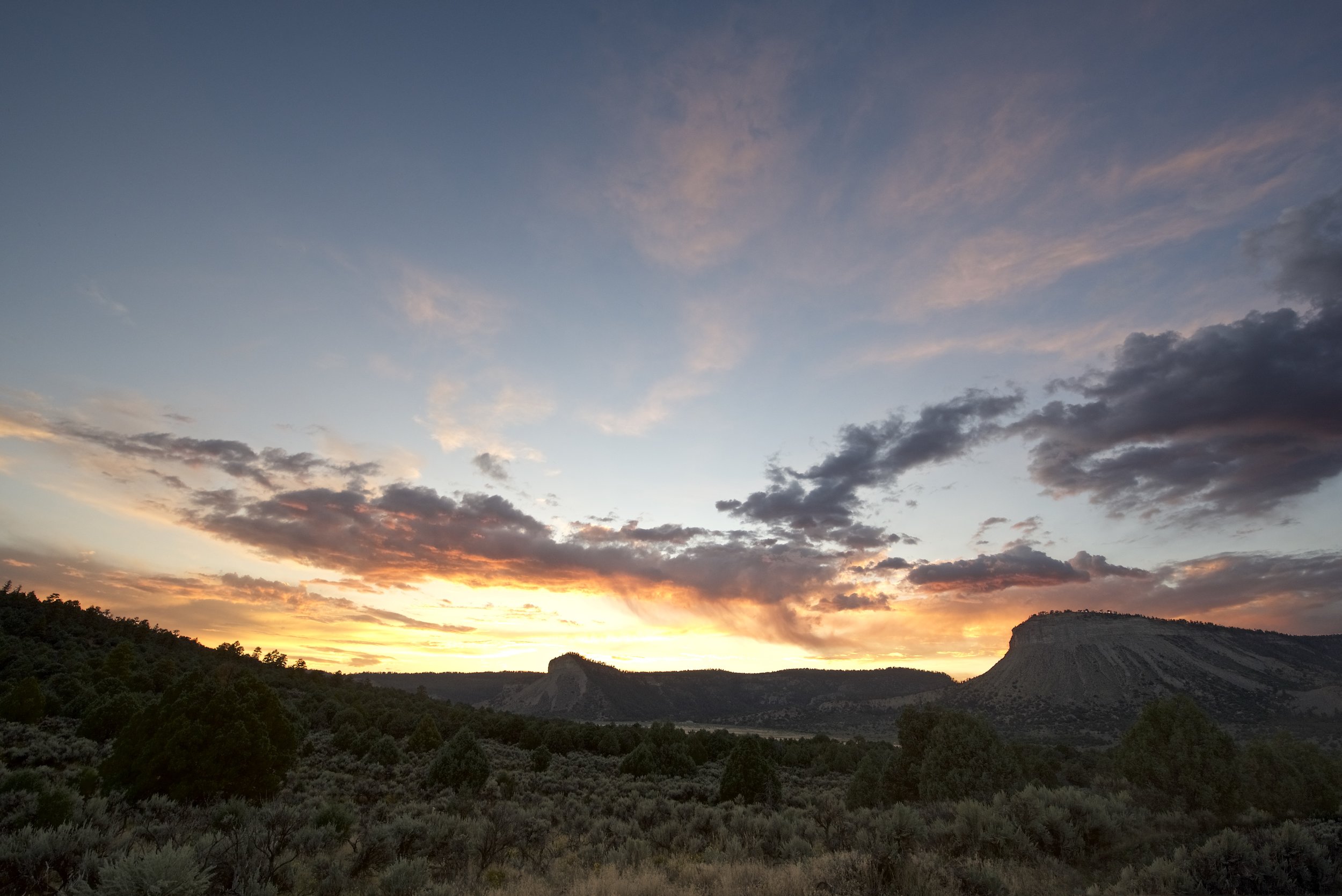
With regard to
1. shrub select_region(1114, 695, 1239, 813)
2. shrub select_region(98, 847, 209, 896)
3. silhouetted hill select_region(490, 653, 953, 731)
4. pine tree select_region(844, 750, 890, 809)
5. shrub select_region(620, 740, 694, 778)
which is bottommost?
silhouetted hill select_region(490, 653, 953, 731)

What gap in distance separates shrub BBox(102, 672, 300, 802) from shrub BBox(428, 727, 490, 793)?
764 cm

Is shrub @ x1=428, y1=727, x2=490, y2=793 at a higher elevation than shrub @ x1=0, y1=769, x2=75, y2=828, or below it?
below

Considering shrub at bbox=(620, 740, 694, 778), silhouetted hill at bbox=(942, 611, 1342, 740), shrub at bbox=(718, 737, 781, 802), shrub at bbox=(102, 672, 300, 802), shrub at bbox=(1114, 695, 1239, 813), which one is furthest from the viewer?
silhouetted hill at bbox=(942, 611, 1342, 740)

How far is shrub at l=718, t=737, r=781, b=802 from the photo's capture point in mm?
28094

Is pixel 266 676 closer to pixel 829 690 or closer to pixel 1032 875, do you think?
pixel 1032 875

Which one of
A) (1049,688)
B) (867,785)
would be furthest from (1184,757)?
(1049,688)

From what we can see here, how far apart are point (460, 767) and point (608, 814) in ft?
32.3

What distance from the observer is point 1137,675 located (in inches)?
4993

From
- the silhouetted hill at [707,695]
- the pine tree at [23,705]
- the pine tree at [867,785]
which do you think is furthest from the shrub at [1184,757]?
the silhouetted hill at [707,695]

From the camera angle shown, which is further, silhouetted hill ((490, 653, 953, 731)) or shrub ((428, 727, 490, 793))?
silhouetted hill ((490, 653, 953, 731))

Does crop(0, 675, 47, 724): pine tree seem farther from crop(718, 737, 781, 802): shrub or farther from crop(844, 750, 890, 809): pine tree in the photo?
crop(844, 750, 890, 809): pine tree

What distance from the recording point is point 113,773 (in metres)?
20.1

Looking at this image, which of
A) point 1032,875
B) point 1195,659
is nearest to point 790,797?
point 1032,875

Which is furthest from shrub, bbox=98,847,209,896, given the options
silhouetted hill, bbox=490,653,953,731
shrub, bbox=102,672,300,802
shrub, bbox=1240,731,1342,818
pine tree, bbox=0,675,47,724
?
silhouetted hill, bbox=490,653,953,731
